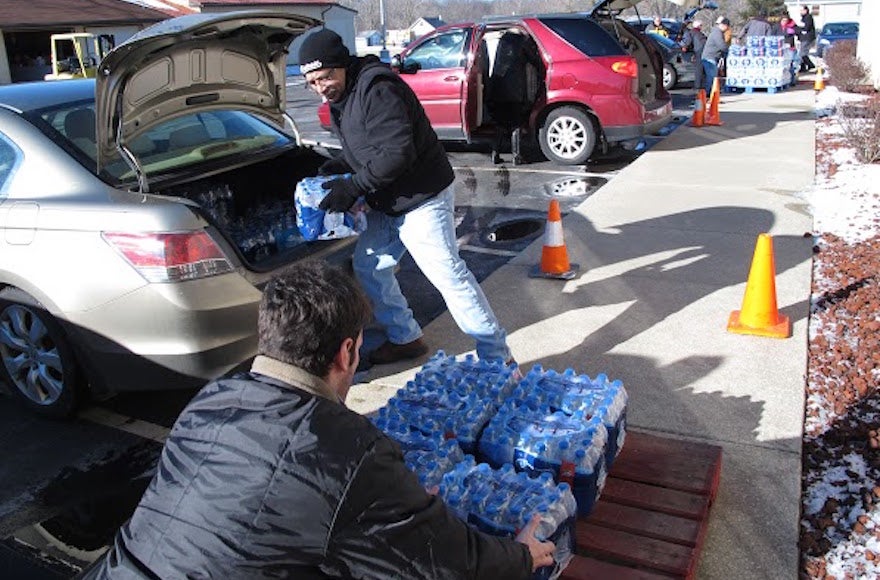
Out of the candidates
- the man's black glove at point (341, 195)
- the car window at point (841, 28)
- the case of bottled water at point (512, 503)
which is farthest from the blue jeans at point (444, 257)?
the car window at point (841, 28)

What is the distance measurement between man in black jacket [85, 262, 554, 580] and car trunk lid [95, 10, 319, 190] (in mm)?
2162

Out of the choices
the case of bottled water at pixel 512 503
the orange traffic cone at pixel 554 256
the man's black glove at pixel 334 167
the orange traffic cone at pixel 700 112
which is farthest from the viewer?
the orange traffic cone at pixel 700 112

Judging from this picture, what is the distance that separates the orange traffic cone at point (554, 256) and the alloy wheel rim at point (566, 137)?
14.2 ft

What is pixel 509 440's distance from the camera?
276cm

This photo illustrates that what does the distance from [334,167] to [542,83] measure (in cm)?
588

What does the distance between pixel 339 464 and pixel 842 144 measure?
10630 millimetres

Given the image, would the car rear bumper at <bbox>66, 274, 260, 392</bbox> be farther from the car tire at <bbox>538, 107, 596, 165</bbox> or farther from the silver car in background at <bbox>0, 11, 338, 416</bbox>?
the car tire at <bbox>538, 107, 596, 165</bbox>

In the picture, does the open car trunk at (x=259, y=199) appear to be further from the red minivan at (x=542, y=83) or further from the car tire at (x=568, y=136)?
the car tire at (x=568, y=136)

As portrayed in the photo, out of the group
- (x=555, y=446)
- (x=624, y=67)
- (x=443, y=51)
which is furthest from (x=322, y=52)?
(x=443, y=51)

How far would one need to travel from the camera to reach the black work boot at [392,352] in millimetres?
4523

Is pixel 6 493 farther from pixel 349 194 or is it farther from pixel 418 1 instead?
pixel 418 1

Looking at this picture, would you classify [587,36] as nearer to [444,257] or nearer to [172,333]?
[444,257]

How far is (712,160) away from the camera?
9.99 meters

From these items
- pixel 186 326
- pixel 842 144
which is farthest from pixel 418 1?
pixel 186 326
